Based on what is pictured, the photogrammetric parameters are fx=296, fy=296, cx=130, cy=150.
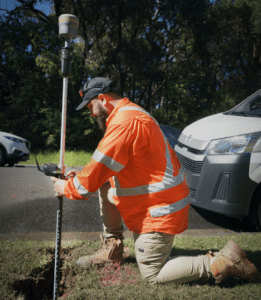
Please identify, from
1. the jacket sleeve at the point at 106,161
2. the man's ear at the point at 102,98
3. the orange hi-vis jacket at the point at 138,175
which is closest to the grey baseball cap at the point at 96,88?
the man's ear at the point at 102,98

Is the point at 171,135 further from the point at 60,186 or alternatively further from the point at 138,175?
the point at 60,186

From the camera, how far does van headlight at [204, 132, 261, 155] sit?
11.5 feet

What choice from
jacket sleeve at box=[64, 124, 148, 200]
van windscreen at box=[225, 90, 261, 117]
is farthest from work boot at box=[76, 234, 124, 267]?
van windscreen at box=[225, 90, 261, 117]

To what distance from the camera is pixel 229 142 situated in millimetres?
3615

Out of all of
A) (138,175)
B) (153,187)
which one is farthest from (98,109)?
(153,187)

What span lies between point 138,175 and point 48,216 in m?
2.53

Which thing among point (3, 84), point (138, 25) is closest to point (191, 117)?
point (138, 25)

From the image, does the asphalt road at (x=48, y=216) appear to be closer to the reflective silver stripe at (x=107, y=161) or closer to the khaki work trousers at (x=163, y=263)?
the khaki work trousers at (x=163, y=263)

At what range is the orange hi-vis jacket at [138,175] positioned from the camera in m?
2.17

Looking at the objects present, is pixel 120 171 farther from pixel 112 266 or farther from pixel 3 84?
pixel 3 84

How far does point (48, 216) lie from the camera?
4387mm

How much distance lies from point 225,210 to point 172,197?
4.89ft

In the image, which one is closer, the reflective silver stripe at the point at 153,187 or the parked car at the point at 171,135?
the reflective silver stripe at the point at 153,187

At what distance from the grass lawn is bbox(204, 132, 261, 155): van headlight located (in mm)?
1103
